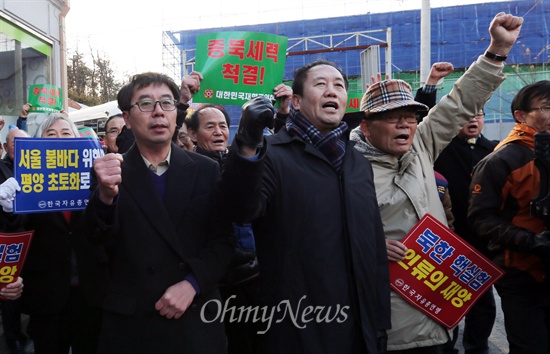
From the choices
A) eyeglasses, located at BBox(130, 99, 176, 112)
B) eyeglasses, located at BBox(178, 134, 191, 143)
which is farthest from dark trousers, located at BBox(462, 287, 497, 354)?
eyeglasses, located at BBox(130, 99, 176, 112)

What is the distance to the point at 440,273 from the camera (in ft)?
9.54

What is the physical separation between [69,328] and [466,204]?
3062mm

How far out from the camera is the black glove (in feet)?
6.09

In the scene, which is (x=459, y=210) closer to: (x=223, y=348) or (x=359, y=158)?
(x=359, y=158)

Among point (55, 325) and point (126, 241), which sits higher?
point (126, 241)

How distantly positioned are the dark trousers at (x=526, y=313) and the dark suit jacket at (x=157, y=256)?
1.73 metres

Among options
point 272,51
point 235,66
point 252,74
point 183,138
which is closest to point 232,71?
point 235,66

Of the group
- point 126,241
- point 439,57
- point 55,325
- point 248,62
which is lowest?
point 55,325

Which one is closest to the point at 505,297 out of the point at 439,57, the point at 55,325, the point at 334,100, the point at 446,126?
the point at 446,126

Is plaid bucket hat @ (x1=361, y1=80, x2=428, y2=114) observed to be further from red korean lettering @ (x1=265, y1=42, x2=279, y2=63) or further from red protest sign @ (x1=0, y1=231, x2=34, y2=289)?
red korean lettering @ (x1=265, y1=42, x2=279, y2=63)

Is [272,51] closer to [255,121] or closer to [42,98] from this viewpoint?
[42,98]

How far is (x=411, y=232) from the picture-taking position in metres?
2.73

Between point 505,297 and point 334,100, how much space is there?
5.38ft

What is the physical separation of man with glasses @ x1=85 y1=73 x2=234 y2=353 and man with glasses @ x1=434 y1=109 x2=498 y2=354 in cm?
254
